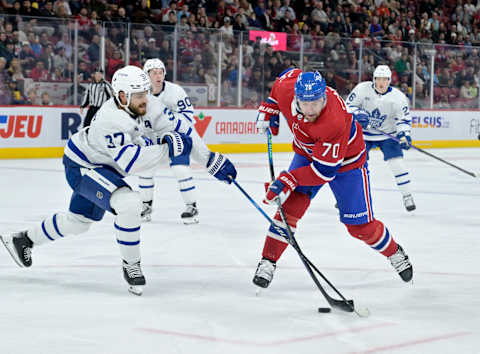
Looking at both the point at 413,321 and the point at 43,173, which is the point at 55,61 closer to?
the point at 43,173

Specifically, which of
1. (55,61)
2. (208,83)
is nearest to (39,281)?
(55,61)

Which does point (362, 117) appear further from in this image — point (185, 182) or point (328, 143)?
point (328, 143)

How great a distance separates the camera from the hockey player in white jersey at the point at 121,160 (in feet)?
12.1

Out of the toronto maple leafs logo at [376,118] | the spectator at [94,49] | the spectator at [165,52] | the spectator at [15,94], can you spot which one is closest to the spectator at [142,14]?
the spectator at [165,52]

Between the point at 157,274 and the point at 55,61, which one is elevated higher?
the point at 55,61

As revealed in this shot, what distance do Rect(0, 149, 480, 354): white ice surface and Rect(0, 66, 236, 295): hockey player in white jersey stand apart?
278mm

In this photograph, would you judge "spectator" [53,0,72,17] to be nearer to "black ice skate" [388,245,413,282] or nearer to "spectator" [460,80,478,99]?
"spectator" [460,80,478,99]

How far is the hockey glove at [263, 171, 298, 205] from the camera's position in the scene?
3.63 meters

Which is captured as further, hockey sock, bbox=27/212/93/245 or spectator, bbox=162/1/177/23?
spectator, bbox=162/1/177/23

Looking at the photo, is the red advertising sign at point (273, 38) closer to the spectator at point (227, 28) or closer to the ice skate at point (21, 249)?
the spectator at point (227, 28)

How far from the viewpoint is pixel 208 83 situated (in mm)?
12312

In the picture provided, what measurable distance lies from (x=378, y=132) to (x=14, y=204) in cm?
306

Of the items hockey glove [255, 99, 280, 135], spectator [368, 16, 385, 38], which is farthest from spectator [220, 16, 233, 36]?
hockey glove [255, 99, 280, 135]

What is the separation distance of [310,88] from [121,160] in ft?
2.91
